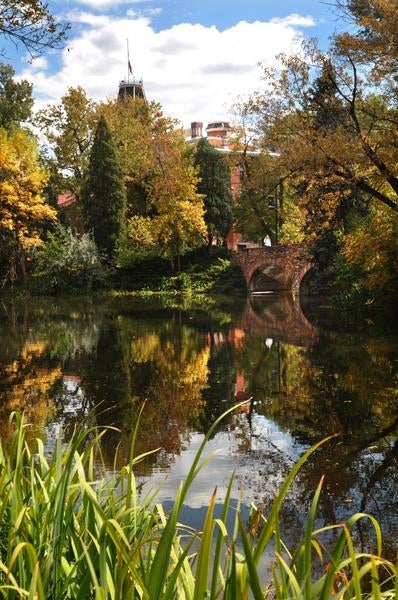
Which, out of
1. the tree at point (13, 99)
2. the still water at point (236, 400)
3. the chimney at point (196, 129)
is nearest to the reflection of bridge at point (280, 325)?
the still water at point (236, 400)

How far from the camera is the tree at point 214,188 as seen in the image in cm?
3994

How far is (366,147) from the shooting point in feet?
45.9

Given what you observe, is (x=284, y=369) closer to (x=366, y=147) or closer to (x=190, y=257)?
(x=366, y=147)

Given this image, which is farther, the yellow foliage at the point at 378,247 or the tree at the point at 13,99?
the tree at the point at 13,99

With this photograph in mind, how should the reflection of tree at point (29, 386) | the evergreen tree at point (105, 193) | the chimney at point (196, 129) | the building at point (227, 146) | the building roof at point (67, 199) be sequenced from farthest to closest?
the chimney at point (196, 129), the building roof at point (67, 199), the building at point (227, 146), the evergreen tree at point (105, 193), the reflection of tree at point (29, 386)

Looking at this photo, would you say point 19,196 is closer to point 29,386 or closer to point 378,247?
point 378,247

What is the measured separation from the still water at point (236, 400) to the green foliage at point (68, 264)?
1836cm

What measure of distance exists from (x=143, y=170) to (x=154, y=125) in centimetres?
560

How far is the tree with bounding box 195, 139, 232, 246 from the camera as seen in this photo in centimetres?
3994

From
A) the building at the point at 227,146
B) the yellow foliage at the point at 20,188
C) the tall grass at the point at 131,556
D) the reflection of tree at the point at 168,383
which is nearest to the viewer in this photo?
the tall grass at the point at 131,556

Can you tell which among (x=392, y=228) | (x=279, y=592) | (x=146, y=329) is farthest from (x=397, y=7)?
(x=279, y=592)

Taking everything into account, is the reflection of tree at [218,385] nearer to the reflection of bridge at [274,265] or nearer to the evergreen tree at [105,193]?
the reflection of bridge at [274,265]

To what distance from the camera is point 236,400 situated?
867cm

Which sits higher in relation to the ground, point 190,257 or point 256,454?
point 190,257
